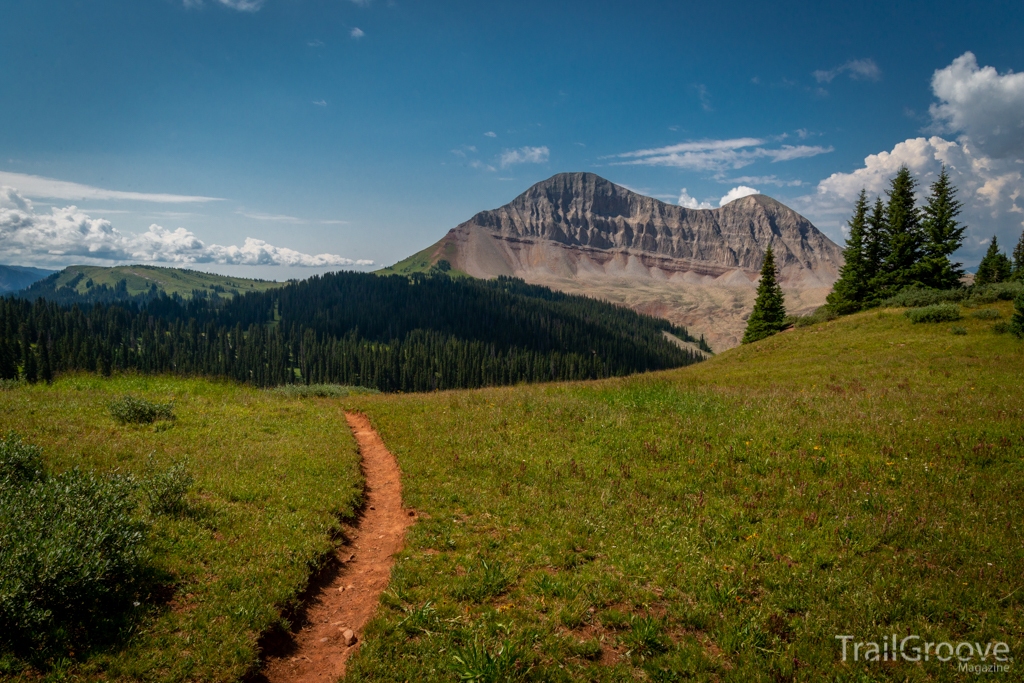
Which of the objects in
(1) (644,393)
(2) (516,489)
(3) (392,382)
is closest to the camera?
(2) (516,489)

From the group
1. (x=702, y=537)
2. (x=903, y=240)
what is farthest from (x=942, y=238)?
(x=702, y=537)

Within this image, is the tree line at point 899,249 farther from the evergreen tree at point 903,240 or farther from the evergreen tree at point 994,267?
the evergreen tree at point 994,267

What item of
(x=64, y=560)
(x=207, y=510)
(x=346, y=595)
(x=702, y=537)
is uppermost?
(x=64, y=560)

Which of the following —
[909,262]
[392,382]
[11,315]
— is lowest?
[392,382]

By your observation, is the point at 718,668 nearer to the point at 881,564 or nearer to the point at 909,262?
the point at 881,564

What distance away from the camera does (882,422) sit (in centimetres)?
1519

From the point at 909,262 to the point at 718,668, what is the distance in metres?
65.1

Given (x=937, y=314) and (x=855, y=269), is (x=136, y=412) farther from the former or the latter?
(x=855, y=269)

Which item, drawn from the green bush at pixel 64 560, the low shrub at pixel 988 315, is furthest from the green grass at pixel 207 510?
the low shrub at pixel 988 315

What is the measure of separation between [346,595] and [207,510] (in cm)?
405

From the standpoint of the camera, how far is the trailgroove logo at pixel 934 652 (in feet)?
20.7

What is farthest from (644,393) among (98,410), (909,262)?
(909,262)

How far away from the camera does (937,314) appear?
34844 millimetres

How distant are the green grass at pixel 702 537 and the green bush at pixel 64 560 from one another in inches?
154
